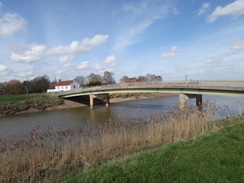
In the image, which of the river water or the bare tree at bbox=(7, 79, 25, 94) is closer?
the river water

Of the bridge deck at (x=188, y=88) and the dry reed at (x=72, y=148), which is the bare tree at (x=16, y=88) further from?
the dry reed at (x=72, y=148)

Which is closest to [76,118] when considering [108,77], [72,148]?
[72,148]

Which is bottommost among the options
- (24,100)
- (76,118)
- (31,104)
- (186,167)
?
(76,118)

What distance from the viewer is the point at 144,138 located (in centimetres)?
1062

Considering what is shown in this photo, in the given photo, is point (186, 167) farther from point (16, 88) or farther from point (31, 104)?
point (16, 88)

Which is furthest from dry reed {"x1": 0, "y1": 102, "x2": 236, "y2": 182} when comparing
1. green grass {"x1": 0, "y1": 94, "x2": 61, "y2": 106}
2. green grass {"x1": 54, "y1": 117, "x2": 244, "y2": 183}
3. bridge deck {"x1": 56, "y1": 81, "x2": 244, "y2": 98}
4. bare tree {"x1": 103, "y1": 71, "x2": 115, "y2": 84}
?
bare tree {"x1": 103, "y1": 71, "x2": 115, "y2": 84}

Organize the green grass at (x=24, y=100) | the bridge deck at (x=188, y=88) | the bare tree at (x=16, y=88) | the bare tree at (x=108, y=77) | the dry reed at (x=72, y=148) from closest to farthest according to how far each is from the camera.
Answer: the dry reed at (x=72, y=148) < the bridge deck at (x=188, y=88) < the green grass at (x=24, y=100) < the bare tree at (x=16, y=88) < the bare tree at (x=108, y=77)

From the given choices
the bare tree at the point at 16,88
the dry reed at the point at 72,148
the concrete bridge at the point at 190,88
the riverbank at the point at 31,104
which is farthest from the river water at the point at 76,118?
the bare tree at the point at 16,88

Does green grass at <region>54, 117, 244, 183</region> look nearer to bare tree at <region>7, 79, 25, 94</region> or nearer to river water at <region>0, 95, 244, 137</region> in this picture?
river water at <region>0, 95, 244, 137</region>

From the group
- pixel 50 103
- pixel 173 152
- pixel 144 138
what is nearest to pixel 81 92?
pixel 50 103

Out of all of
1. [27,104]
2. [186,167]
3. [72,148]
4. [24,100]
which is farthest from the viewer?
[24,100]

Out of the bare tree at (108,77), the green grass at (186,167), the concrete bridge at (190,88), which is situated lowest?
the green grass at (186,167)

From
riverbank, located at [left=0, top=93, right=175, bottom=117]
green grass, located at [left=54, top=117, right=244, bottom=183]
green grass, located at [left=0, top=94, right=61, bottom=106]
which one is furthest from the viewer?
green grass, located at [left=0, top=94, right=61, bottom=106]

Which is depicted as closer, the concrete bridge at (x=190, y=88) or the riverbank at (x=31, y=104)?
the concrete bridge at (x=190, y=88)
